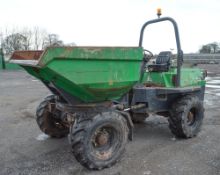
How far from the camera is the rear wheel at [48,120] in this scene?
4.93 meters

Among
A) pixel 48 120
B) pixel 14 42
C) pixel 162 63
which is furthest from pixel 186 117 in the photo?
pixel 14 42

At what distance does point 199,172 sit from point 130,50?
182cm

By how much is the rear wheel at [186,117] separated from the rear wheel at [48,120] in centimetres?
196

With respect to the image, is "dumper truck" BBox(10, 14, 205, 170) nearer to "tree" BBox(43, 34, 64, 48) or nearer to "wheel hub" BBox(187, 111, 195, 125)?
"wheel hub" BBox(187, 111, 195, 125)

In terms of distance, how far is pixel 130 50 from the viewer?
3.88m

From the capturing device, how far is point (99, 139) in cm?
399

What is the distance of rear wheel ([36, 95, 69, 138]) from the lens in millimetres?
4930

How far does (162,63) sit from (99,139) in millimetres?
1947

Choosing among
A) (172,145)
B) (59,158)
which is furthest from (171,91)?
(59,158)

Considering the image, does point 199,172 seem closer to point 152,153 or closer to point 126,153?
point 152,153

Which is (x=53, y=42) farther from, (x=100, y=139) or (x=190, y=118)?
(x=190, y=118)

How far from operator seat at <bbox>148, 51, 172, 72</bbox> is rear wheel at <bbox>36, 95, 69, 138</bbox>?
1.83 meters

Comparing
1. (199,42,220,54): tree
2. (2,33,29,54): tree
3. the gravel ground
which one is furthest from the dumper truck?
(199,42,220,54): tree

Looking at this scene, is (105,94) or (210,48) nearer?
(105,94)
